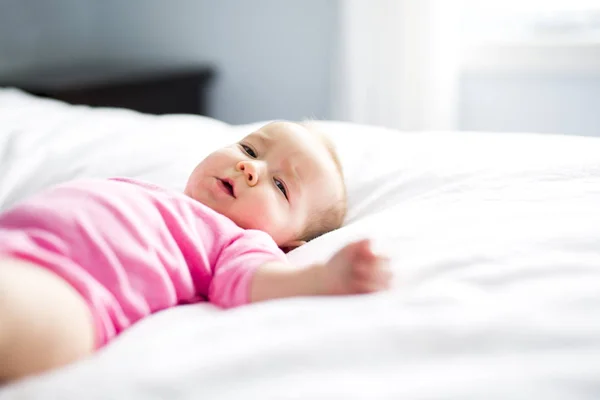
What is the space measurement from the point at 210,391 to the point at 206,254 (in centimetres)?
33

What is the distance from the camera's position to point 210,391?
549 mm

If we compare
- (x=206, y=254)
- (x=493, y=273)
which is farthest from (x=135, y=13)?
(x=493, y=273)

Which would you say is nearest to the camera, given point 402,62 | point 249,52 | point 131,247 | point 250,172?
point 131,247

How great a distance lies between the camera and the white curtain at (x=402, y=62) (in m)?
1.95

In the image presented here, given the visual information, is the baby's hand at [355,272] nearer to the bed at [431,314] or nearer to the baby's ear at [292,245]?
the bed at [431,314]

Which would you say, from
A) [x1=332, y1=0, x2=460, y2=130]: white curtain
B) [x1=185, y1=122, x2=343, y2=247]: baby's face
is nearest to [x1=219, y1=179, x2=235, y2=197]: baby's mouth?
[x1=185, y1=122, x2=343, y2=247]: baby's face

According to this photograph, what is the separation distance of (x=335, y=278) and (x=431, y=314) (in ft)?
0.36

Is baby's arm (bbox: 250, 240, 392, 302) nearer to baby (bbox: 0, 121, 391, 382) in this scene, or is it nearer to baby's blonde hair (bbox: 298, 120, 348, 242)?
baby (bbox: 0, 121, 391, 382)

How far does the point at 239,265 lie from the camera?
2.64ft

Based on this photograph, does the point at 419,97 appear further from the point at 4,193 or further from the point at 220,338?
the point at 220,338

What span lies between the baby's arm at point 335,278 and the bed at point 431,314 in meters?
0.02

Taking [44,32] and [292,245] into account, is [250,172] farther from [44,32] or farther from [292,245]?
[44,32]

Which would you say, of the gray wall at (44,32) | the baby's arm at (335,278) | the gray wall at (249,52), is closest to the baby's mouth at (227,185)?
the baby's arm at (335,278)

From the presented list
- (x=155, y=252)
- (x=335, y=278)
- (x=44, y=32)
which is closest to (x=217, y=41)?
(x=44, y=32)
